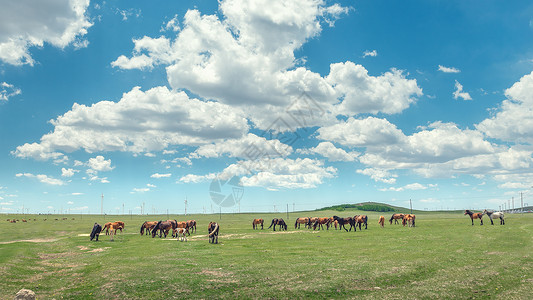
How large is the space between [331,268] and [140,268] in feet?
45.9

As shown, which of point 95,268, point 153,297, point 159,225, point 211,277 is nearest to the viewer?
point 153,297

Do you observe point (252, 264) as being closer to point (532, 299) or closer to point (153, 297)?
point (153, 297)

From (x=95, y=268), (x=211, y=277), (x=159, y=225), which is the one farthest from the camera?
(x=159, y=225)

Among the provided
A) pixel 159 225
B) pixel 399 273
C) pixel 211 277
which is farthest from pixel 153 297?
pixel 159 225

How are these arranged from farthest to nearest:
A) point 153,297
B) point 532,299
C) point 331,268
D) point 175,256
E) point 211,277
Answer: point 175,256 → point 331,268 → point 211,277 → point 153,297 → point 532,299

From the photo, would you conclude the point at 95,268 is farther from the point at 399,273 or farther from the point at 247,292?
the point at 399,273

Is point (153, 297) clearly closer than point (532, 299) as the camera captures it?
No

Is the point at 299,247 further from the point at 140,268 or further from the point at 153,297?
the point at 153,297

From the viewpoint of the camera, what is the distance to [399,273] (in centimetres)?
2238

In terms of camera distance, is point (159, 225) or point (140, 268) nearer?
point (140, 268)

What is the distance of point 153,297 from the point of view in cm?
1825

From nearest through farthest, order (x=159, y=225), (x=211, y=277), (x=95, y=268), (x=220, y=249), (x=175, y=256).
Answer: (x=211, y=277), (x=95, y=268), (x=175, y=256), (x=220, y=249), (x=159, y=225)

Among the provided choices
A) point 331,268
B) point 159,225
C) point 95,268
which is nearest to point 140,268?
point 95,268

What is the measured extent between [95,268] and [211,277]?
10.3 metres
